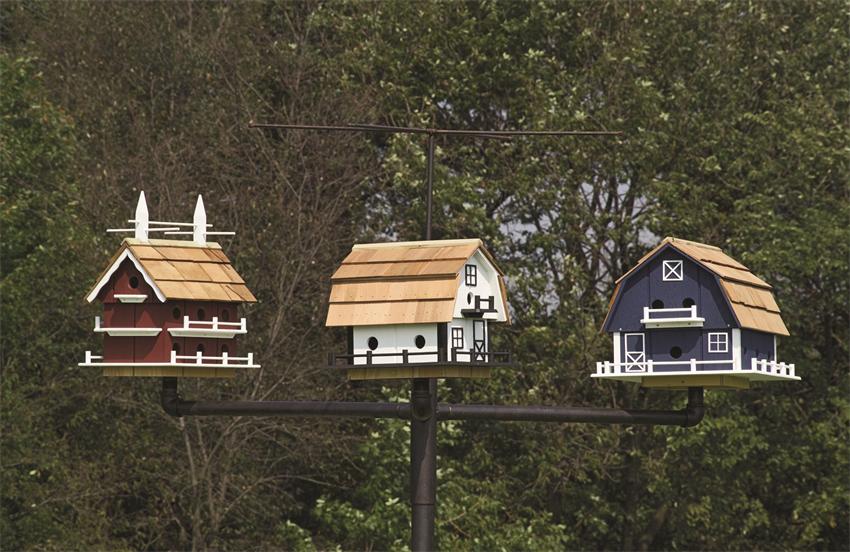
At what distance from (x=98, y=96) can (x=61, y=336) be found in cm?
367

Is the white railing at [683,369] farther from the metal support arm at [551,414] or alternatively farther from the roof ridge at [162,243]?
the roof ridge at [162,243]

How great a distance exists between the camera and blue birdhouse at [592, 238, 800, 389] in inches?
338

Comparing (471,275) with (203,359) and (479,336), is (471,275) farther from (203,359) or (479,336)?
(203,359)

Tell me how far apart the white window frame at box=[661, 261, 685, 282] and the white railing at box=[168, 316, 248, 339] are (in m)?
2.50

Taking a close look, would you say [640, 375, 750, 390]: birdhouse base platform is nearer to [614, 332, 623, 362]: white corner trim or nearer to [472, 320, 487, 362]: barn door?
[614, 332, 623, 362]: white corner trim

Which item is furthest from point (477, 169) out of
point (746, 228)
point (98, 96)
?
point (98, 96)

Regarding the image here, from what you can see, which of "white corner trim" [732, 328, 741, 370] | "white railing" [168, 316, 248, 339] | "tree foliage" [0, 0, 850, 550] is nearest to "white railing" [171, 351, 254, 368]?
"white railing" [168, 316, 248, 339]

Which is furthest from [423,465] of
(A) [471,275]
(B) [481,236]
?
(B) [481,236]

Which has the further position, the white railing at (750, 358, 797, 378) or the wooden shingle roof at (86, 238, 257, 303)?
the wooden shingle roof at (86, 238, 257, 303)

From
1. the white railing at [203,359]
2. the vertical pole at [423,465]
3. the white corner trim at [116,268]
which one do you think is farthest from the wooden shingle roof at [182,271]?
the vertical pole at [423,465]

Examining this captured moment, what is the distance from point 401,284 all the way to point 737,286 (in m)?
2.03

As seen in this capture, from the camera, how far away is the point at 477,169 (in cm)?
1941

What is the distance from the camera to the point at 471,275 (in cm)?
866

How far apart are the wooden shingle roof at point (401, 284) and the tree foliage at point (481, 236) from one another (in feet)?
29.9
